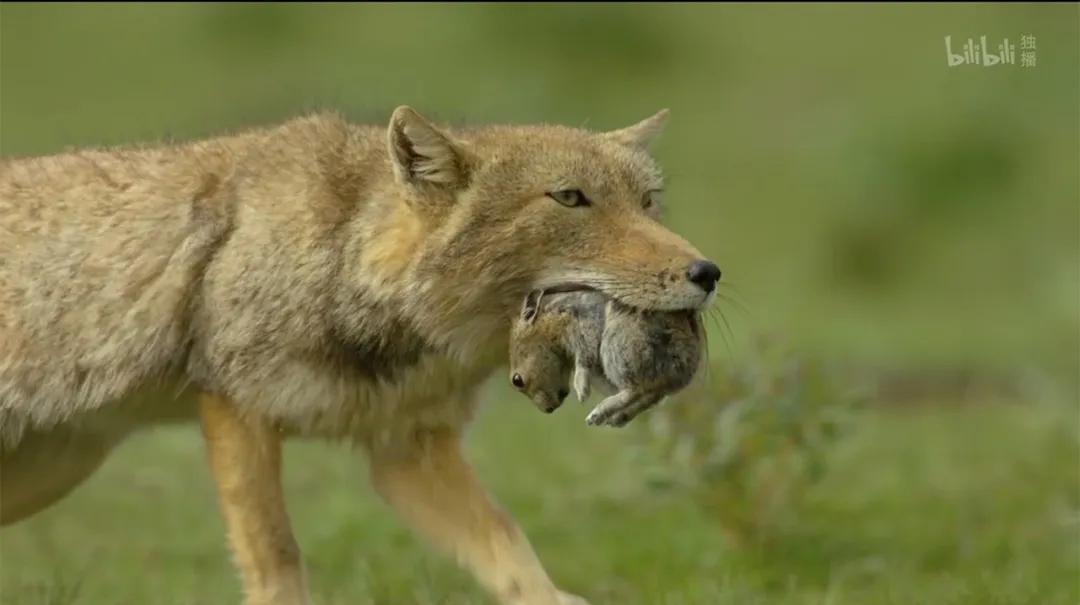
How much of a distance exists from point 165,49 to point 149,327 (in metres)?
15.0

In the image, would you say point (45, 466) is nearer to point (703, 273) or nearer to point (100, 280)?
point (100, 280)

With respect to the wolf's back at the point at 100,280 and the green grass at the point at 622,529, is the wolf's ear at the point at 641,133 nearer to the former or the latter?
the wolf's back at the point at 100,280

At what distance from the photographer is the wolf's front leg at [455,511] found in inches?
263

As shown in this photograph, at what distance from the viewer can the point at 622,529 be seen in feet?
29.1

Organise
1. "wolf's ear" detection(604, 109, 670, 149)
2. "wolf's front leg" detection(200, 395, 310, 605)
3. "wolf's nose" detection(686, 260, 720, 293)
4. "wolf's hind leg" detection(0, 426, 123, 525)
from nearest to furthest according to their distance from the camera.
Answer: "wolf's nose" detection(686, 260, 720, 293) < "wolf's front leg" detection(200, 395, 310, 605) < "wolf's ear" detection(604, 109, 670, 149) < "wolf's hind leg" detection(0, 426, 123, 525)

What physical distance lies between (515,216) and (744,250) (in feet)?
34.6

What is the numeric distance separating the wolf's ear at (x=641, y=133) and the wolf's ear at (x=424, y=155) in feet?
2.17

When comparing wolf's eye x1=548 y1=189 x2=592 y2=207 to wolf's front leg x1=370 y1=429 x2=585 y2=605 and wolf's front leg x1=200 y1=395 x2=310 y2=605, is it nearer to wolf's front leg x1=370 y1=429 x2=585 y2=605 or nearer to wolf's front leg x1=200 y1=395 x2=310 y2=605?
wolf's front leg x1=370 y1=429 x2=585 y2=605

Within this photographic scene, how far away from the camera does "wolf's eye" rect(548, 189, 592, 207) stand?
20.9 feet

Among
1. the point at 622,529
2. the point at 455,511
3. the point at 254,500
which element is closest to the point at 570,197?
the point at 455,511

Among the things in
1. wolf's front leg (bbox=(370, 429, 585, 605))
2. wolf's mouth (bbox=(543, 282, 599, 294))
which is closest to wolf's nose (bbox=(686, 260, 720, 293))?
wolf's mouth (bbox=(543, 282, 599, 294))

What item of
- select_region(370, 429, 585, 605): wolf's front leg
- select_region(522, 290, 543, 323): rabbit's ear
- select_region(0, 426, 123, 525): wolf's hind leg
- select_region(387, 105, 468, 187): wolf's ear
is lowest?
select_region(370, 429, 585, 605): wolf's front leg

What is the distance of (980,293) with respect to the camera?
16.5m

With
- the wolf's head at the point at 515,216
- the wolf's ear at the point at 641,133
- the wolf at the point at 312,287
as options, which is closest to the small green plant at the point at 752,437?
the wolf's ear at the point at 641,133
